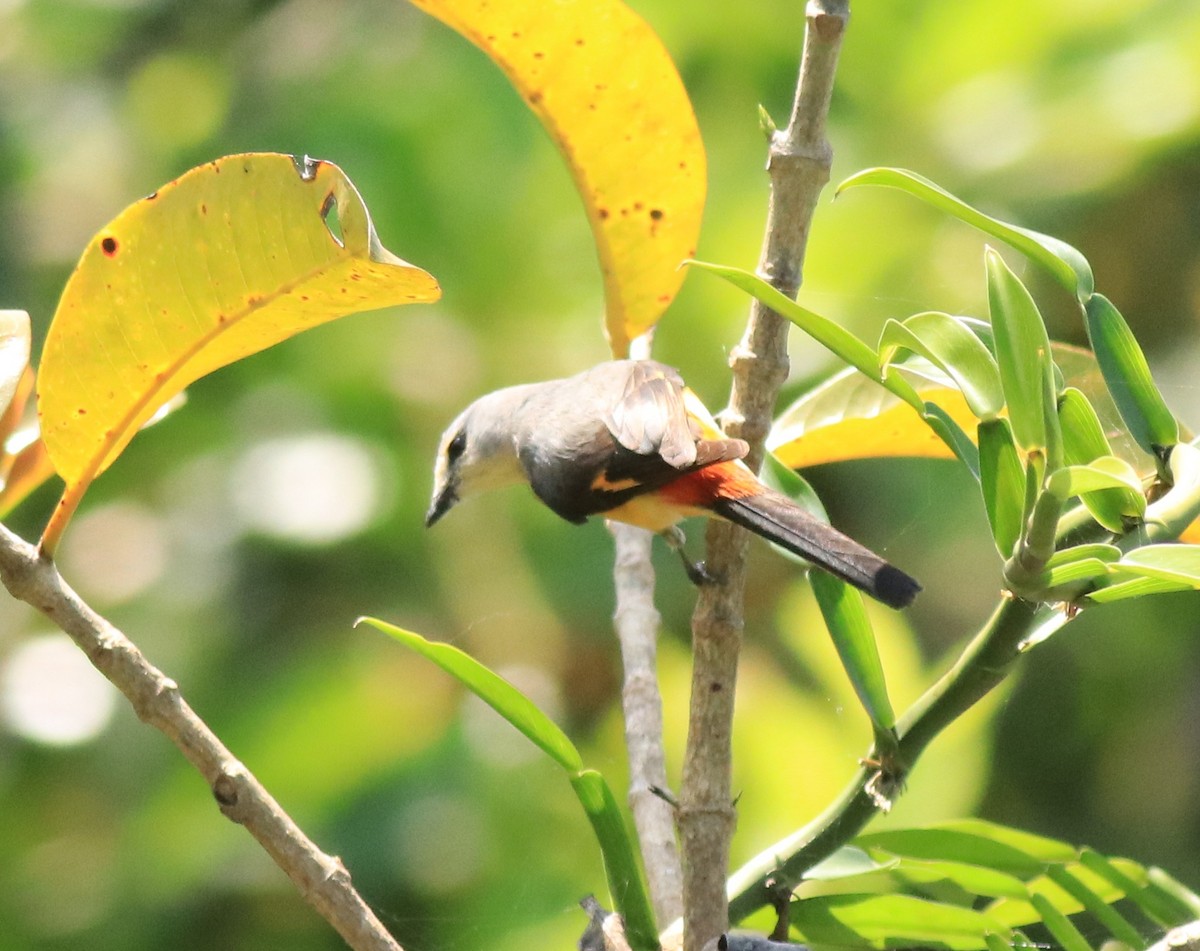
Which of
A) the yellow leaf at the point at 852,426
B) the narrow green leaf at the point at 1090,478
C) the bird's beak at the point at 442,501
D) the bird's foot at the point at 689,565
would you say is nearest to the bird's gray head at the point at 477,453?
the bird's beak at the point at 442,501

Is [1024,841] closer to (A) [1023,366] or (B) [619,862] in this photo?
(B) [619,862]

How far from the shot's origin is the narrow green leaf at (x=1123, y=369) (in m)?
0.83

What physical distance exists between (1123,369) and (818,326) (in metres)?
0.20

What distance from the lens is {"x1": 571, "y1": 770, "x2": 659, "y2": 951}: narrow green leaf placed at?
0.88 meters

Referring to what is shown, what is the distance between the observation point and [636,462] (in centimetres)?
175

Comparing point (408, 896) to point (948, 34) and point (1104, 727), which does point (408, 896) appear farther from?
point (948, 34)

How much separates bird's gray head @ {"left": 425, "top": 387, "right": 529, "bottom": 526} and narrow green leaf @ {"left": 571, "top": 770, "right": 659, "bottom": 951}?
132cm

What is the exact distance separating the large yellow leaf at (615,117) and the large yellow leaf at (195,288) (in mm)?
291

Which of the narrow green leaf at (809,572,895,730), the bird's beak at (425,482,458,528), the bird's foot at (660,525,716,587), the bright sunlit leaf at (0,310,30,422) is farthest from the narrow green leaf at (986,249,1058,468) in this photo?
the bird's beak at (425,482,458,528)

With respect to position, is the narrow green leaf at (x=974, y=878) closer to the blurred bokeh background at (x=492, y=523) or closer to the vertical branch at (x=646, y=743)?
the vertical branch at (x=646, y=743)

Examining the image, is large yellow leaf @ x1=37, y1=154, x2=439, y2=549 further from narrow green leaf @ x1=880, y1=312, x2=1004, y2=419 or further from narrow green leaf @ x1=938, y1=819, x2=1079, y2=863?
narrow green leaf @ x1=938, y1=819, x2=1079, y2=863

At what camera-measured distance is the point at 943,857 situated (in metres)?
0.99

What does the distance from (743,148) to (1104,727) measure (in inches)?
56.1

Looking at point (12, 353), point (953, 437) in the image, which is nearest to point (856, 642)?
point (953, 437)
